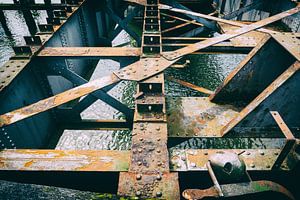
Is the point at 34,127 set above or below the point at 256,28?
below

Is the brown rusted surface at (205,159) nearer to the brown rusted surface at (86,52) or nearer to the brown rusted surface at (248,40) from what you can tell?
the brown rusted surface at (86,52)

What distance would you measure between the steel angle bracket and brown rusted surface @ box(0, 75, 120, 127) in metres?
1.60

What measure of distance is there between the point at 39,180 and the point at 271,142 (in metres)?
5.58

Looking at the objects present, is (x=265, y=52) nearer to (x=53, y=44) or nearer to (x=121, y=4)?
(x=53, y=44)

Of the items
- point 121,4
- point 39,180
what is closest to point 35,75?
point 39,180

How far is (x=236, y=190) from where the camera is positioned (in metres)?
1.54

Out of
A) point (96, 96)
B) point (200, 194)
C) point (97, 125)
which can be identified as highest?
point (200, 194)

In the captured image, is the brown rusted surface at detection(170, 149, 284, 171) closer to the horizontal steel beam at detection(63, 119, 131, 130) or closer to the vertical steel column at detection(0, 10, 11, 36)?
the horizontal steel beam at detection(63, 119, 131, 130)

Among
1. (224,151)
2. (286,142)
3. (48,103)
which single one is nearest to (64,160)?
(48,103)

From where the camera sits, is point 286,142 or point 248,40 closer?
point 286,142

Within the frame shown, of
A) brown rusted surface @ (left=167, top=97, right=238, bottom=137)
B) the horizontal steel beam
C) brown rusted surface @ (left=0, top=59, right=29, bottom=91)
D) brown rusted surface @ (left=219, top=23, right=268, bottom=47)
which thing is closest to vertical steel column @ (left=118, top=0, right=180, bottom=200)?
brown rusted surface @ (left=167, top=97, right=238, bottom=137)

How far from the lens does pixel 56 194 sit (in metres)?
1.30

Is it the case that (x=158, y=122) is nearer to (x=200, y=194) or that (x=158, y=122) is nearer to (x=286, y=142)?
(x=200, y=194)

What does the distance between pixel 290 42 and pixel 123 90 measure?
5.36 meters
